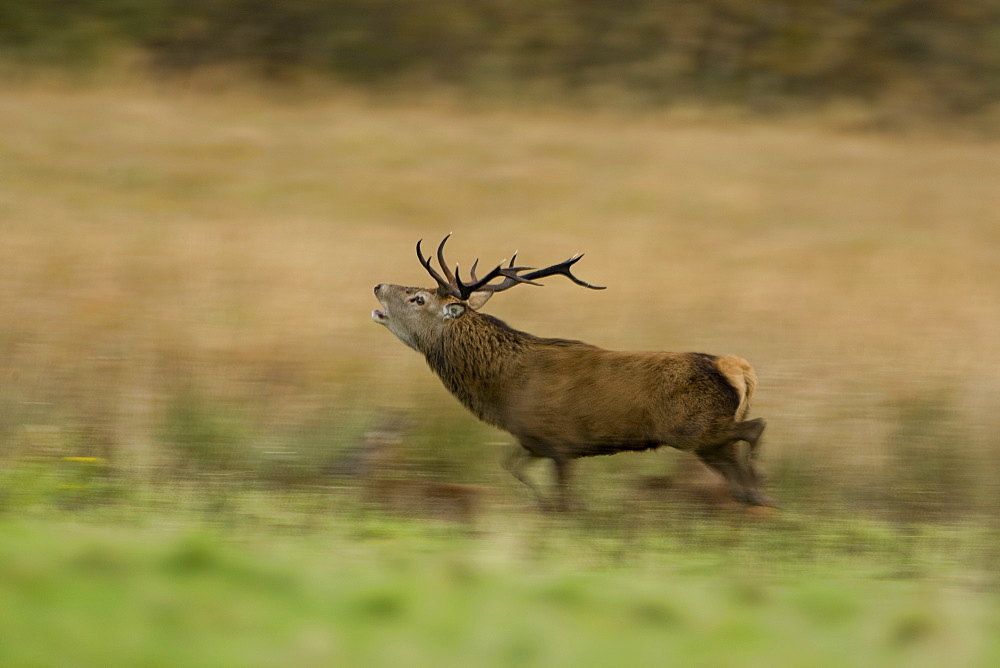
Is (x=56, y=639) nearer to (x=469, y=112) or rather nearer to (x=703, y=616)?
(x=703, y=616)

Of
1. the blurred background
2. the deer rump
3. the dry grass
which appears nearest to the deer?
the deer rump

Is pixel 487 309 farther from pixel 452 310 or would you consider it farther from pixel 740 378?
pixel 740 378

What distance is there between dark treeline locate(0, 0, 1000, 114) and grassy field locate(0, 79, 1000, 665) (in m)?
1.90

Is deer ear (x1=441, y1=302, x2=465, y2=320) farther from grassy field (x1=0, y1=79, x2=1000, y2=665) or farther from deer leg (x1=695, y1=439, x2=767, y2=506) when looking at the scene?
deer leg (x1=695, y1=439, x2=767, y2=506)

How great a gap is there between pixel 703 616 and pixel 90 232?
14.7 metres

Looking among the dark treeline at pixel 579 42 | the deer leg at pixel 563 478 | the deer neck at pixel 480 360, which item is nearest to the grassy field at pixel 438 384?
the deer leg at pixel 563 478

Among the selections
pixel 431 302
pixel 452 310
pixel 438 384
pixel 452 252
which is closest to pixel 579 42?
pixel 452 252

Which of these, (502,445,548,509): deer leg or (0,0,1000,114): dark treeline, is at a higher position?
(0,0,1000,114): dark treeline

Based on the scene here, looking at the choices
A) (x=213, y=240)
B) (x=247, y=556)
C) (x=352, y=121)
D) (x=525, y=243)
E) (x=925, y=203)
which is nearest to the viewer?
(x=247, y=556)

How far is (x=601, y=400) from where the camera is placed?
7.34m

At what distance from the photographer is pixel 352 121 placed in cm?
2756

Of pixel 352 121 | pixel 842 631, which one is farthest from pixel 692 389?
pixel 352 121

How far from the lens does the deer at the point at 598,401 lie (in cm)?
724

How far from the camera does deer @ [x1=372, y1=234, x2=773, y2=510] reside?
724 centimetres
